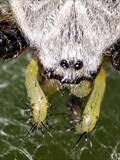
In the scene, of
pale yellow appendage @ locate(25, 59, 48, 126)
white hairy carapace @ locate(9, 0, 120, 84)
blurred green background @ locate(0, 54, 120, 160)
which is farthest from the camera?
blurred green background @ locate(0, 54, 120, 160)

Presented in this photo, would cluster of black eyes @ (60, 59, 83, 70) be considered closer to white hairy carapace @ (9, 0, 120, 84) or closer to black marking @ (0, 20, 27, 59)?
white hairy carapace @ (9, 0, 120, 84)

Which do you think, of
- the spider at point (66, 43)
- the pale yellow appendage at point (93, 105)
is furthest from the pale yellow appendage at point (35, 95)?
the pale yellow appendage at point (93, 105)

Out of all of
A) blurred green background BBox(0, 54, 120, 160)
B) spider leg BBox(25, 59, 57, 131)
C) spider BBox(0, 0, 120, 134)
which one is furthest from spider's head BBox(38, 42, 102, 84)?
blurred green background BBox(0, 54, 120, 160)

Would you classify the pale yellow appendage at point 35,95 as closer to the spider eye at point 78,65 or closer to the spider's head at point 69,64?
the spider's head at point 69,64

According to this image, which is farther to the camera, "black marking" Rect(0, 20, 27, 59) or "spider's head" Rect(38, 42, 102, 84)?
"black marking" Rect(0, 20, 27, 59)

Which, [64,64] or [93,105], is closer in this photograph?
[64,64]

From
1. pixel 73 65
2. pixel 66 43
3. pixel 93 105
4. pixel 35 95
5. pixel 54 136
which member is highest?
pixel 66 43

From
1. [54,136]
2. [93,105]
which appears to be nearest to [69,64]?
[93,105]

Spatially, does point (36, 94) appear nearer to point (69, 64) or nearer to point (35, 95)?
point (35, 95)
